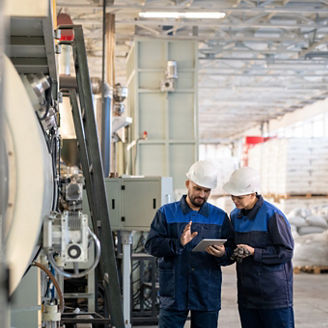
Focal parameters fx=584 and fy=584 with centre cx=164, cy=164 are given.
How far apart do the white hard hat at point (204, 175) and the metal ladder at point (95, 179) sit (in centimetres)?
88

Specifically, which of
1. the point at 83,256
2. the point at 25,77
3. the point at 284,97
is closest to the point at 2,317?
the point at 83,256

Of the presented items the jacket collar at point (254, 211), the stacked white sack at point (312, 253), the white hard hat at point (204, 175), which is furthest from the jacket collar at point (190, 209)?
the stacked white sack at point (312, 253)

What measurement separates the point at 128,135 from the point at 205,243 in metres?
7.87

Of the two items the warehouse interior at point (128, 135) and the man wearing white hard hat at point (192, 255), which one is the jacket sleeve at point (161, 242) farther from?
the warehouse interior at point (128, 135)

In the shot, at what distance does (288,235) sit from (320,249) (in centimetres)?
669

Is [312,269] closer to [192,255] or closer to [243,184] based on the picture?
[243,184]

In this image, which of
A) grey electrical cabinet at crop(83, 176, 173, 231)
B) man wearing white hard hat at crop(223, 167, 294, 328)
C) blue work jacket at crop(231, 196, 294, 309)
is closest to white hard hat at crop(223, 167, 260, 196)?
man wearing white hard hat at crop(223, 167, 294, 328)

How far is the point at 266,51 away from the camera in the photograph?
12.4 m

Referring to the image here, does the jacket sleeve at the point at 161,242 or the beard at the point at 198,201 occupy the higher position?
the beard at the point at 198,201

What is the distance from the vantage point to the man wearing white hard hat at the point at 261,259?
381 cm

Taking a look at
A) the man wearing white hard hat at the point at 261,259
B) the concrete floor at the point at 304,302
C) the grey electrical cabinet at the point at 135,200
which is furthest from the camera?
the concrete floor at the point at 304,302

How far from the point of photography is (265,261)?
3.81 m

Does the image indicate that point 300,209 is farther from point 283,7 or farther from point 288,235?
point 288,235

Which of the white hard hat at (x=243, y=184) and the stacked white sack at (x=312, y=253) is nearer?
the white hard hat at (x=243, y=184)
